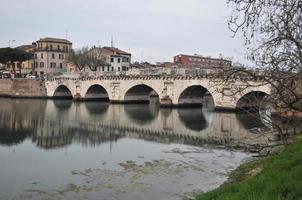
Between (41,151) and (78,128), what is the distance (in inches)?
372

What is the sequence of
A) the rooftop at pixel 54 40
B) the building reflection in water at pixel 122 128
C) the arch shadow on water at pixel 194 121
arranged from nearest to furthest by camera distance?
1. the building reflection in water at pixel 122 128
2. the arch shadow on water at pixel 194 121
3. the rooftop at pixel 54 40

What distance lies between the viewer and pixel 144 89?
61000 mm

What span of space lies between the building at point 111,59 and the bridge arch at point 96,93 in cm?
2380

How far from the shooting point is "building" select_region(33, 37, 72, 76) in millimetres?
97500

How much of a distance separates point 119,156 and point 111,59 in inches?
2924

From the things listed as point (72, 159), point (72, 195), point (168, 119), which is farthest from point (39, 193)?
point (168, 119)

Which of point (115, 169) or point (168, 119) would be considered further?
point (168, 119)

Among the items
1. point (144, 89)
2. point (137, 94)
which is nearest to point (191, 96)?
point (144, 89)

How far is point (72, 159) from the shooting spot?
2123 centimetres

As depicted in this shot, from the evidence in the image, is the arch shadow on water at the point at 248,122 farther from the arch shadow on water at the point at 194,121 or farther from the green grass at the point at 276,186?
the green grass at the point at 276,186

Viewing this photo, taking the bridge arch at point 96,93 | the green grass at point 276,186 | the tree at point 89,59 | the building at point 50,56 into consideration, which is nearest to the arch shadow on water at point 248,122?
the green grass at point 276,186

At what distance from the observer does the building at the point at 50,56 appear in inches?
3839

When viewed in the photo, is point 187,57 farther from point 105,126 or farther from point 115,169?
point 115,169

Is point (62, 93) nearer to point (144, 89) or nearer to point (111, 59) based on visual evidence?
point (144, 89)
